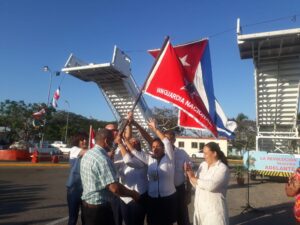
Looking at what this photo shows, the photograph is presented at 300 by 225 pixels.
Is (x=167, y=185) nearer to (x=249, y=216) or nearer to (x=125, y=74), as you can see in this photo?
(x=249, y=216)

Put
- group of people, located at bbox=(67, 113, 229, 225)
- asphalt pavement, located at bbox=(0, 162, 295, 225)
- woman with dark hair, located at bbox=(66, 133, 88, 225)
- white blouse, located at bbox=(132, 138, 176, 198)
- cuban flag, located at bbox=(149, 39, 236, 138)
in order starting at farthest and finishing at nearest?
asphalt pavement, located at bbox=(0, 162, 295, 225)
cuban flag, located at bbox=(149, 39, 236, 138)
woman with dark hair, located at bbox=(66, 133, 88, 225)
white blouse, located at bbox=(132, 138, 176, 198)
group of people, located at bbox=(67, 113, 229, 225)

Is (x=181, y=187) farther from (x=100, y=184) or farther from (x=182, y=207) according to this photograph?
(x=100, y=184)

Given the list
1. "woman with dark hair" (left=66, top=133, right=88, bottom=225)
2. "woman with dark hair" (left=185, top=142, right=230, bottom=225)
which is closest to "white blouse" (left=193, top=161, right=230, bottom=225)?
"woman with dark hair" (left=185, top=142, right=230, bottom=225)

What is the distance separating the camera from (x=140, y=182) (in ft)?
14.4

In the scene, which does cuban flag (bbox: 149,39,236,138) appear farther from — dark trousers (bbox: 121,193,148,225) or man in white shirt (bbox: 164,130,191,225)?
dark trousers (bbox: 121,193,148,225)

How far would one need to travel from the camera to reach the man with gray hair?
324cm

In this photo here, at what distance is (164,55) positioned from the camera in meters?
5.71

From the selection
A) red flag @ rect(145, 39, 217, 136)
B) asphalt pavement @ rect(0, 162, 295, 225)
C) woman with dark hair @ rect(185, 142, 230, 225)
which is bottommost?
asphalt pavement @ rect(0, 162, 295, 225)

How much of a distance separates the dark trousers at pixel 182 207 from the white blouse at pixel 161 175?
0.96 metres

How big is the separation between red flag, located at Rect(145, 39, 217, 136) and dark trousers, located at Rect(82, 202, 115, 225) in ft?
8.09

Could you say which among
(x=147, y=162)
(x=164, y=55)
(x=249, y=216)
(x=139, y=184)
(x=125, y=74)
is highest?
(x=125, y=74)

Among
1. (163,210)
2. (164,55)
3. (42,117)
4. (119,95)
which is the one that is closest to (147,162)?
(163,210)

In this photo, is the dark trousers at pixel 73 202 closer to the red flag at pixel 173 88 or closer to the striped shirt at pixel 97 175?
the striped shirt at pixel 97 175

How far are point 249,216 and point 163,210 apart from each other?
13.3 ft
